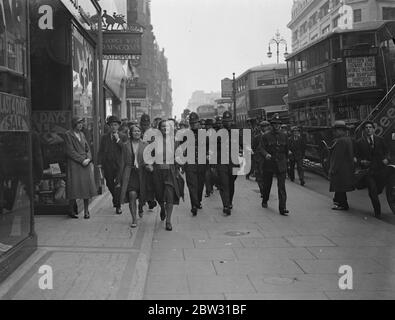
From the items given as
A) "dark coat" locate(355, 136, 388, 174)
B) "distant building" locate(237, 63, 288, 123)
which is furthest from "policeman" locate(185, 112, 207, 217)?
"distant building" locate(237, 63, 288, 123)

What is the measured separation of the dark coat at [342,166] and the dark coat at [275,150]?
0.94 metres

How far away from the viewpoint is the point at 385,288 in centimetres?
536

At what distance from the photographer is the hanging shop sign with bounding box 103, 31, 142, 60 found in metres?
14.9

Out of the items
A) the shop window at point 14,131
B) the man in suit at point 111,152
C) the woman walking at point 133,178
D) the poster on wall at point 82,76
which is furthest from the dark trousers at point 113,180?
the shop window at point 14,131

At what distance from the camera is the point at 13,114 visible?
254 inches

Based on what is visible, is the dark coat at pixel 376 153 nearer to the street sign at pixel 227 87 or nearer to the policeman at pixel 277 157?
the policeman at pixel 277 157

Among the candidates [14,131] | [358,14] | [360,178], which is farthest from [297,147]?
[358,14]

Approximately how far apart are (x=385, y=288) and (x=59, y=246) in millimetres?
4203

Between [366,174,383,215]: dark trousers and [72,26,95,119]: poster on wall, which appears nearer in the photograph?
[366,174,383,215]: dark trousers

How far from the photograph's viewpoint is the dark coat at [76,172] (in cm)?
938

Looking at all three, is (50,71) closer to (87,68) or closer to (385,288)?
(87,68)

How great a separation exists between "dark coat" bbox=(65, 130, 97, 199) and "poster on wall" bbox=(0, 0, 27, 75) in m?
2.61

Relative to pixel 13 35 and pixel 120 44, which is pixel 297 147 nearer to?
pixel 120 44

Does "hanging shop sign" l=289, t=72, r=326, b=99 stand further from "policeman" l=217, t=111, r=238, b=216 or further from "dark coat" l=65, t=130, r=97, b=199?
"dark coat" l=65, t=130, r=97, b=199
